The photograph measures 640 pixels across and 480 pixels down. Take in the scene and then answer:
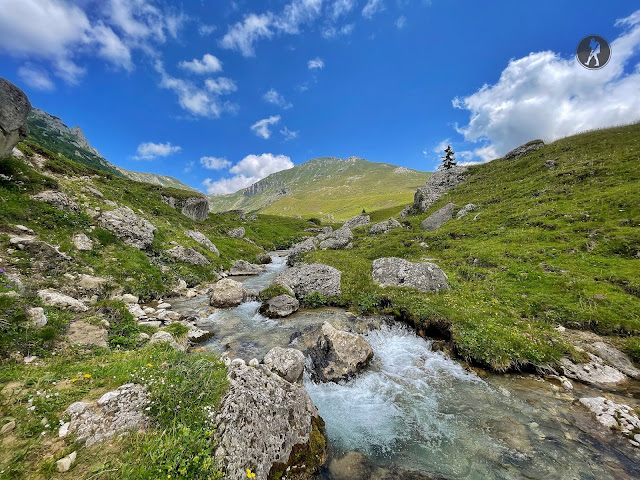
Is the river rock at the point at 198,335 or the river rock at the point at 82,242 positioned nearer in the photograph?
the river rock at the point at 198,335

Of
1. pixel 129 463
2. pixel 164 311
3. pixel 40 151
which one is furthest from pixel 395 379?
pixel 40 151

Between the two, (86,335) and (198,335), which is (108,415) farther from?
(198,335)

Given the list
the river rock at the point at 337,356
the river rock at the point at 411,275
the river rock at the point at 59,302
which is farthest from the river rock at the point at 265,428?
the river rock at the point at 411,275

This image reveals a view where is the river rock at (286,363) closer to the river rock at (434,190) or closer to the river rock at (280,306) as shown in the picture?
the river rock at (280,306)

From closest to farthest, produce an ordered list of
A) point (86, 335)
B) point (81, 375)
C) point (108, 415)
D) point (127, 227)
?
point (108, 415) < point (81, 375) < point (86, 335) < point (127, 227)

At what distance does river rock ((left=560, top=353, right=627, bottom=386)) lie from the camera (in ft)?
37.0

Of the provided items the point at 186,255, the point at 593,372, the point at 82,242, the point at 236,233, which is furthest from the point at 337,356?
the point at 236,233

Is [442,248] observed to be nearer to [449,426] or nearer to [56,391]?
[449,426]

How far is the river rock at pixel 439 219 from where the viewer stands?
43.6 meters

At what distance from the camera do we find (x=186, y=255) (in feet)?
98.0

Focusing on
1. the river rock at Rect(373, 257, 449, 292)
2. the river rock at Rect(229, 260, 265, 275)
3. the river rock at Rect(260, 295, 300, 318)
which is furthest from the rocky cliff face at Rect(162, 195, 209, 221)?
the river rock at Rect(373, 257, 449, 292)

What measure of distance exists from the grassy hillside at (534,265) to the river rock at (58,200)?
77.1 ft

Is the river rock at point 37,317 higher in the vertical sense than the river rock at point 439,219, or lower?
lower

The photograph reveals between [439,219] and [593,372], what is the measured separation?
35.0 meters
